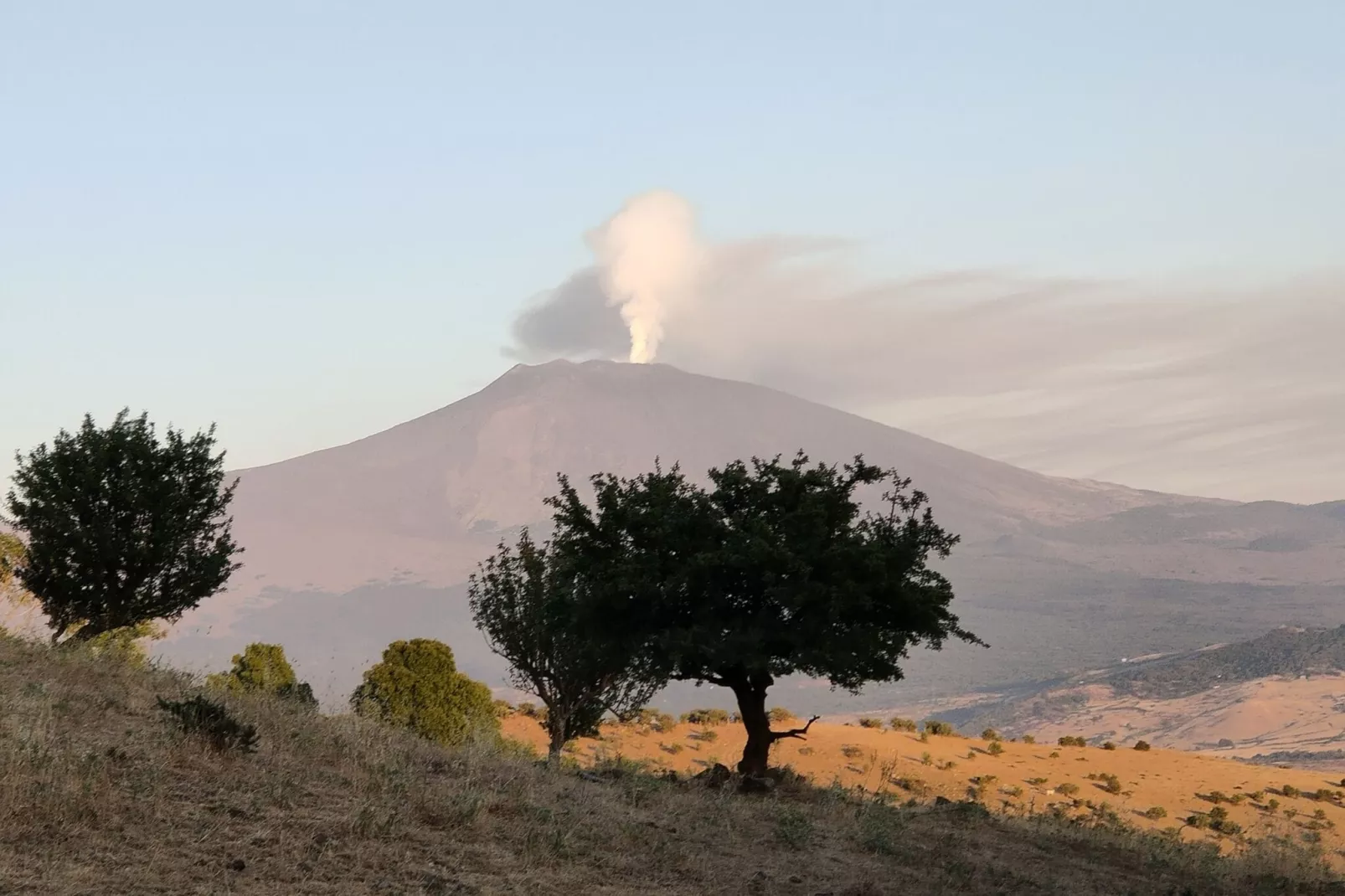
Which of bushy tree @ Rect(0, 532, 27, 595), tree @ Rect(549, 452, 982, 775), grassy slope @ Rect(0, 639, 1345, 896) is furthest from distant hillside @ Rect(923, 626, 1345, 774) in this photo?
grassy slope @ Rect(0, 639, 1345, 896)

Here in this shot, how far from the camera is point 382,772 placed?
51.3 ft

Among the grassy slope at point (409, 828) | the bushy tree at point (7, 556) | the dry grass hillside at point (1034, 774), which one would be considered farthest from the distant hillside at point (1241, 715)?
the grassy slope at point (409, 828)

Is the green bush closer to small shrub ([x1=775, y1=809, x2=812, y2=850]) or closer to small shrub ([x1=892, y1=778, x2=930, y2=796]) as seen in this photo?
small shrub ([x1=775, y1=809, x2=812, y2=850])

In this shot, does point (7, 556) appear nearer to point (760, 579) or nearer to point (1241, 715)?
point (760, 579)

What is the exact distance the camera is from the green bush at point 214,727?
50.2 ft

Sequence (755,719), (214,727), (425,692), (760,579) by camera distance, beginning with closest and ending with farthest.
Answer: (214,727) < (760,579) < (755,719) < (425,692)

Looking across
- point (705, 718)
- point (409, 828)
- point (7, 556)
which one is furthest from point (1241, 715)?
point (409, 828)

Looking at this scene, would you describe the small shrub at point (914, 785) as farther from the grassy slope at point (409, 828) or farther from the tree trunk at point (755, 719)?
the grassy slope at point (409, 828)

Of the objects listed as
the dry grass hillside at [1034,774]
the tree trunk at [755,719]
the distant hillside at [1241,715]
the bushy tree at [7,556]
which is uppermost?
the bushy tree at [7,556]

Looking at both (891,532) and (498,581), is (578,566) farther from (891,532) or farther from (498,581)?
(498,581)

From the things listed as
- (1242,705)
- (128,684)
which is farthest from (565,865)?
(1242,705)

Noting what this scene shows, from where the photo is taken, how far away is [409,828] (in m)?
13.7

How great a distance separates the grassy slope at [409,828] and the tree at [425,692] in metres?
22.0

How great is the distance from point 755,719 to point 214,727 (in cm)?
1201
